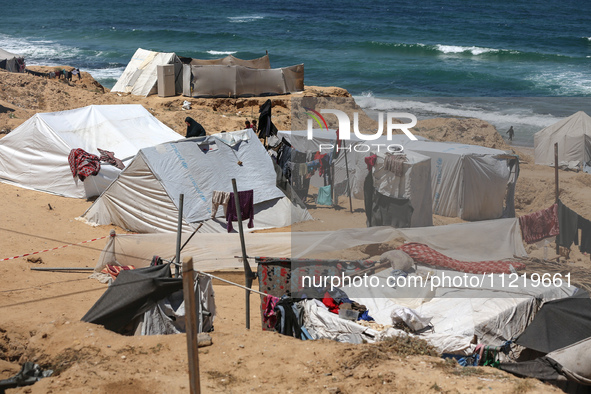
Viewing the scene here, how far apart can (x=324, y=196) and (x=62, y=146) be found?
6.15m

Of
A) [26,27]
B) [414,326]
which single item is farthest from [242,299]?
[26,27]

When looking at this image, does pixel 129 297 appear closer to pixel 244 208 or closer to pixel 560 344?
pixel 244 208

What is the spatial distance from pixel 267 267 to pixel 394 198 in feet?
13.1

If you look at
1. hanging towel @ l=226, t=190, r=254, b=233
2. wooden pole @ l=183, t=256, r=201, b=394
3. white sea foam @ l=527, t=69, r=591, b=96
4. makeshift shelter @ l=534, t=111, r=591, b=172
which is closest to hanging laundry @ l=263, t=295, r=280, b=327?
wooden pole @ l=183, t=256, r=201, b=394

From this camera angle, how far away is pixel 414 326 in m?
7.22

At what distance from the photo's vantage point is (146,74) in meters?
23.2

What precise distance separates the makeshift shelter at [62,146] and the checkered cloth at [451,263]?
Answer: 24.0ft

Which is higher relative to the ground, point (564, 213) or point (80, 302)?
point (564, 213)

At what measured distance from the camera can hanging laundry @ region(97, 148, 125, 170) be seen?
44.1 ft

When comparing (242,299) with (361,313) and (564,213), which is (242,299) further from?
(564,213)

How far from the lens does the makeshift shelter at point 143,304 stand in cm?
740

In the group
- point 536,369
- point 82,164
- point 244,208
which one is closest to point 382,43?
point 82,164

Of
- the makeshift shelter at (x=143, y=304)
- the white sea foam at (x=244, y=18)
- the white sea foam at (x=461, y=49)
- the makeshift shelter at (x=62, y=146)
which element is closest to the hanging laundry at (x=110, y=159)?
the makeshift shelter at (x=62, y=146)

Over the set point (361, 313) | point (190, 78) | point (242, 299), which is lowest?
point (242, 299)
